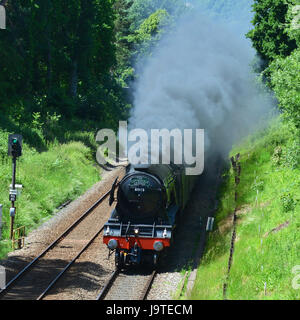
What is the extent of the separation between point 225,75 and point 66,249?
17566 mm

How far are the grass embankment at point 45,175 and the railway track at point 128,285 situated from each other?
419 cm

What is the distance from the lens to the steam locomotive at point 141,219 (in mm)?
13367

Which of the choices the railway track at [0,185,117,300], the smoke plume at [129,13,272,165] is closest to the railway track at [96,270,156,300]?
the railway track at [0,185,117,300]

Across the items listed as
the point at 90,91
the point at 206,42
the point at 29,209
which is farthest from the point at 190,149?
the point at 90,91

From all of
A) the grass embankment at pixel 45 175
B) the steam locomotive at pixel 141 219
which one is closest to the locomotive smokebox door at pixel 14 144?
the grass embankment at pixel 45 175

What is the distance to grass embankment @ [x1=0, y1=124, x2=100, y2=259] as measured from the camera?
61.0 ft

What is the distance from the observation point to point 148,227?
44.8 feet

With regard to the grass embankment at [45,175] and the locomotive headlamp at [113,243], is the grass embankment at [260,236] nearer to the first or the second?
the locomotive headlamp at [113,243]

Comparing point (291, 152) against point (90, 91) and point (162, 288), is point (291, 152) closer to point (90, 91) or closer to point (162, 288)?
point (162, 288)

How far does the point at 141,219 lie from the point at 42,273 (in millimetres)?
3443

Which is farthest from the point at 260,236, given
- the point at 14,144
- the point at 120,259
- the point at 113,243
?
the point at 14,144

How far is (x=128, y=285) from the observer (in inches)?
501

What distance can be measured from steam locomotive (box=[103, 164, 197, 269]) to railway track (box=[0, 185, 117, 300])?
1865mm

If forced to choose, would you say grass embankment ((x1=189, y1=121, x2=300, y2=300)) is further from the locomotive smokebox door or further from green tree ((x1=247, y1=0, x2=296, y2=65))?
the locomotive smokebox door
